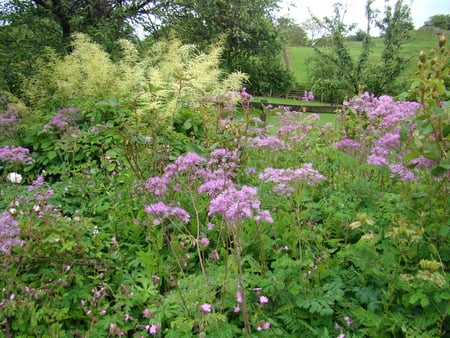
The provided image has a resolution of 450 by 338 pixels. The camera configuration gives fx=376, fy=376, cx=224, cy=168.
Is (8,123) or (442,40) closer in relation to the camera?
(442,40)

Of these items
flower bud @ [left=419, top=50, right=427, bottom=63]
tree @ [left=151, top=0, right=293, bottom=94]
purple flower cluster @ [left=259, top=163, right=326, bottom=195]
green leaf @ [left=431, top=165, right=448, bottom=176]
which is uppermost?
tree @ [left=151, top=0, right=293, bottom=94]

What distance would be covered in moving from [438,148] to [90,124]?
3138mm

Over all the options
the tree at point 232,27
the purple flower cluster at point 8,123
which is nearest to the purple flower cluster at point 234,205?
the purple flower cluster at point 8,123

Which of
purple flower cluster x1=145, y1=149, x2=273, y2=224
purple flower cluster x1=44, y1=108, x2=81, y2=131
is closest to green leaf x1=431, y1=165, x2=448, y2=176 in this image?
purple flower cluster x1=145, y1=149, x2=273, y2=224

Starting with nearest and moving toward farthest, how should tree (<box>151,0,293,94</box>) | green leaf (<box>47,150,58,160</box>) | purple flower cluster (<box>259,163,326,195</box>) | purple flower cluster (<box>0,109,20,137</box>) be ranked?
purple flower cluster (<box>259,163,326,195</box>) < green leaf (<box>47,150,58,160</box>) < purple flower cluster (<box>0,109,20,137</box>) < tree (<box>151,0,293,94</box>)

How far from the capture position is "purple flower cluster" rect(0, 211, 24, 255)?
5.17 ft

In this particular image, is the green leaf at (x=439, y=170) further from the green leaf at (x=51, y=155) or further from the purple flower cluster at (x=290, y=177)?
the green leaf at (x=51, y=155)

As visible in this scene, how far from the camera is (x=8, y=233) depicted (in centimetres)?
163

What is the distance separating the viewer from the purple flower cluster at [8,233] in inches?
62.0

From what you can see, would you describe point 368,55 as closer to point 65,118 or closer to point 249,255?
point 65,118

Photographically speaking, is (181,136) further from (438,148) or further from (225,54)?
(225,54)

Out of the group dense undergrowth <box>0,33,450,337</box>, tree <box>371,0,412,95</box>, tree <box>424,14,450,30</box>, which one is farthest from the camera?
tree <box>424,14,450,30</box>

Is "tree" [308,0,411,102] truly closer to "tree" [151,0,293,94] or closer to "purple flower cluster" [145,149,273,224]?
"tree" [151,0,293,94]

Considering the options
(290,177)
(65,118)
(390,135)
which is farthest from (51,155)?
(390,135)
